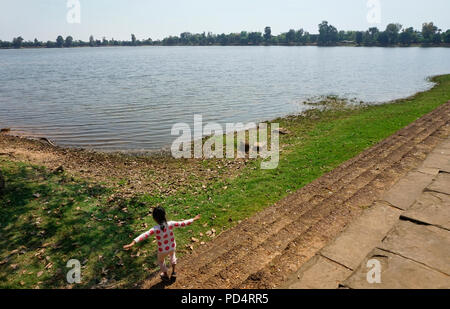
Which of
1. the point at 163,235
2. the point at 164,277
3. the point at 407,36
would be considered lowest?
the point at 164,277

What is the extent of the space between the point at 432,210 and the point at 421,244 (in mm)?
1713

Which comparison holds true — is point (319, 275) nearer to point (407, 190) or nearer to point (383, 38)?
point (407, 190)

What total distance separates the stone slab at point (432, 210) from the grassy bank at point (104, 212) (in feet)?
14.6

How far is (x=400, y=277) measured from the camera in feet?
16.5

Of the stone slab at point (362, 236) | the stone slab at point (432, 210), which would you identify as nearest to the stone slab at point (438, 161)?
the stone slab at point (432, 210)

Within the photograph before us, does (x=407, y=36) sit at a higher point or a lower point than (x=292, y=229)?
higher

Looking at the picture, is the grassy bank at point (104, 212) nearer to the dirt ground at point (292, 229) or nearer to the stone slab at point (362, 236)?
the dirt ground at point (292, 229)

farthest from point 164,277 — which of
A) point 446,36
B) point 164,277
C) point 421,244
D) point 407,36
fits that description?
point 407,36

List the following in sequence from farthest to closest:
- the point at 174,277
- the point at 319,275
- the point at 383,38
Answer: the point at 383,38 → the point at 174,277 → the point at 319,275

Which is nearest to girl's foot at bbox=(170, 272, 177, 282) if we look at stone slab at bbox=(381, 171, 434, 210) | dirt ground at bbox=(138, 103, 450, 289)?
dirt ground at bbox=(138, 103, 450, 289)

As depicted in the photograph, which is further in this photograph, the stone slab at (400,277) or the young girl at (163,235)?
the young girl at (163,235)

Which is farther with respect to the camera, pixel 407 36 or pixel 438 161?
pixel 407 36

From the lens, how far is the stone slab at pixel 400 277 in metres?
4.82

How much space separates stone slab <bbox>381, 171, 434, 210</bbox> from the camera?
27.1ft
